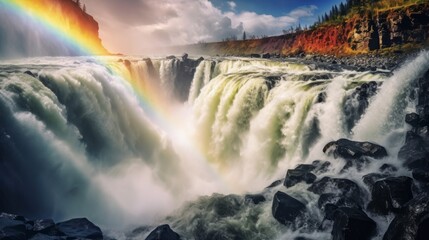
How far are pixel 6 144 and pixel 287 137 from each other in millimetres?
11165

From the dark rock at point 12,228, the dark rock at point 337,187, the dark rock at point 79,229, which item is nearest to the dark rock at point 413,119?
the dark rock at point 337,187

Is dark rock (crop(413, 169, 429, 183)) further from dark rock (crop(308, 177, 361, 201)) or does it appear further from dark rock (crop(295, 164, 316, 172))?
dark rock (crop(295, 164, 316, 172))

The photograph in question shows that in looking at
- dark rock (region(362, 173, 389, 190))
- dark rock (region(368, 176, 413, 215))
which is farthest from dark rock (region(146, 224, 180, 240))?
dark rock (region(362, 173, 389, 190))

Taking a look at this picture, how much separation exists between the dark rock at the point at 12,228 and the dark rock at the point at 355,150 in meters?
9.95

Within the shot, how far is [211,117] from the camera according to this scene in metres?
21.2

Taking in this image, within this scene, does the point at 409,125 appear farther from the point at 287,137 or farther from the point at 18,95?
the point at 18,95

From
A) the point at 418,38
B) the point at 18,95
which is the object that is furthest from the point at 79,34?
the point at 18,95

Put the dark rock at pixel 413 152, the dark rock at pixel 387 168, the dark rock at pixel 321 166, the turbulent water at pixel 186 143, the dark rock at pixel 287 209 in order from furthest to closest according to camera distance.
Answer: the dark rock at pixel 321 166 → the turbulent water at pixel 186 143 → the dark rock at pixel 387 168 → the dark rock at pixel 287 209 → the dark rock at pixel 413 152

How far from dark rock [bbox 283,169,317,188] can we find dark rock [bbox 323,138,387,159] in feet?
4.42

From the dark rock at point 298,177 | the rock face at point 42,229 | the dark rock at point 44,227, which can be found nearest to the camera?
the rock face at point 42,229

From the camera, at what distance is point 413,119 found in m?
12.1

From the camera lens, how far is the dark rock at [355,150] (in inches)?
450

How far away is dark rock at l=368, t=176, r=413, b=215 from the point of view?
28.2 feet

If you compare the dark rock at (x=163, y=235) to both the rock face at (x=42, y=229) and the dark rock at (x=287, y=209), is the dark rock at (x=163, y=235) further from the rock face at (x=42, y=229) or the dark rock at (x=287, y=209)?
the dark rock at (x=287, y=209)
